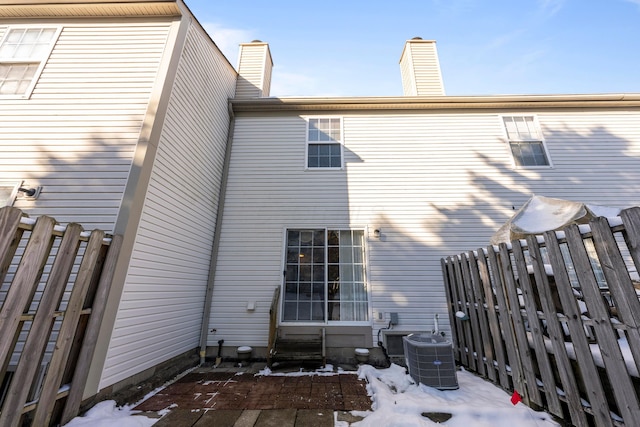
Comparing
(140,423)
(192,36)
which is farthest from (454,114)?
(140,423)

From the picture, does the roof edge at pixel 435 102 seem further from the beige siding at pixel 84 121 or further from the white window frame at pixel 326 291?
the white window frame at pixel 326 291

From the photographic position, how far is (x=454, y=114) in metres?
6.01

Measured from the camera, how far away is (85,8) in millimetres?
4305

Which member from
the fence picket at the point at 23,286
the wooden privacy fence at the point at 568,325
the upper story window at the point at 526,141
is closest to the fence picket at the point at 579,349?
the wooden privacy fence at the point at 568,325

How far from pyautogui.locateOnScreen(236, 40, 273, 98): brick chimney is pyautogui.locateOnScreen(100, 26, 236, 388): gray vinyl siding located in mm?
1041

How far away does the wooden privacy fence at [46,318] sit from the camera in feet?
6.18

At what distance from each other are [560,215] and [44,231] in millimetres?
5713

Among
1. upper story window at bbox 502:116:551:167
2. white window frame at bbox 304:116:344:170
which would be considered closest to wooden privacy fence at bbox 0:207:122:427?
white window frame at bbox 304:116:344:170

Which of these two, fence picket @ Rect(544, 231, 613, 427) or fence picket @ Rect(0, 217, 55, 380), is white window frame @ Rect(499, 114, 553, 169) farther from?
fence picket @ Rect(0, 217, 55, 380)

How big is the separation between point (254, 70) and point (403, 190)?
5465mm

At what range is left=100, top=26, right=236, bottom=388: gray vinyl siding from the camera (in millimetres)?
3117

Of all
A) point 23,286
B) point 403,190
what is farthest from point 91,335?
point 403,190

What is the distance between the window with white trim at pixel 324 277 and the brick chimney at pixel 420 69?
4.58 metres

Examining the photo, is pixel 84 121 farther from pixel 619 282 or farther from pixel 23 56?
pixel 619 282
